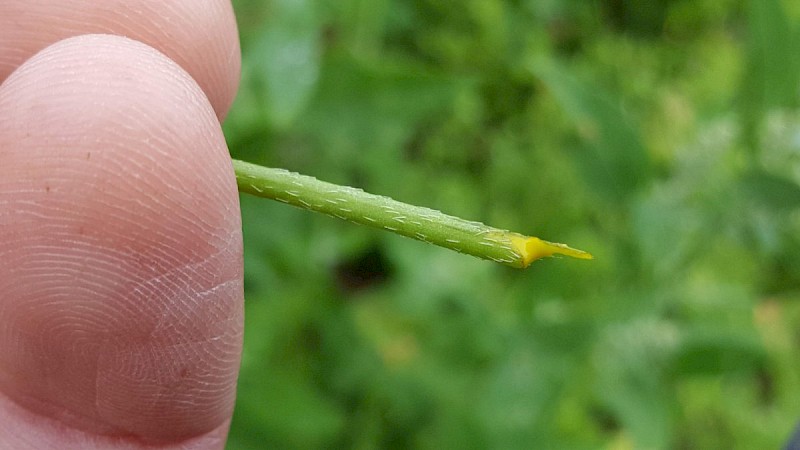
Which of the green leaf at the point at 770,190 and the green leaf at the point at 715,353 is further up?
the green leaf at the point at 770,190

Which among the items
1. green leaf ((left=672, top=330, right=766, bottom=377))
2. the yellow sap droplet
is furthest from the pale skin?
green leaf ((left=672, top=330, right=766, bottom=377))

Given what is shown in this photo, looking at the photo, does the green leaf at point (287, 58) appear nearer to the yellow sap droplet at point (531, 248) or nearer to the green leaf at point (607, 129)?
the green leaf at point (607, 129)

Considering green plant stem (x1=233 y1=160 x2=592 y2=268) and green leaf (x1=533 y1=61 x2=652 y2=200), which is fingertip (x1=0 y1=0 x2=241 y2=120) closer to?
green plant stem (x1=233 y1=160 x2=592 y2=268)

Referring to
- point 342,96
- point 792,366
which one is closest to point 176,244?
point 342,96

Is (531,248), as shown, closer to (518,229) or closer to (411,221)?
(411,221)

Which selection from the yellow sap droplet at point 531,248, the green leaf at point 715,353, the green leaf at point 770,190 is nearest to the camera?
the yellow sap droplet at point 531,248

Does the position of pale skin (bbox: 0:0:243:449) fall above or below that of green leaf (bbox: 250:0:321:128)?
above

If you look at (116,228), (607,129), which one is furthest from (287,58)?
(116,228)

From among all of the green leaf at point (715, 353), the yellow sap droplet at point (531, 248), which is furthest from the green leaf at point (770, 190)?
the yellow sap droplet at point (531, 248)
